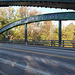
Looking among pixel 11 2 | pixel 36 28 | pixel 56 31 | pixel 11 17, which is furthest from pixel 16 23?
pixel 11 17

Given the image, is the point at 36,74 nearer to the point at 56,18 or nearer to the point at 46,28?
the point at 56,18

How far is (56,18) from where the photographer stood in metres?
21.4

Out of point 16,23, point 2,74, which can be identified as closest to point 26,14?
point 16,23

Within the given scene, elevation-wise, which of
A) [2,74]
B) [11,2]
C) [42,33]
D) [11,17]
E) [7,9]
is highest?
[7,9]

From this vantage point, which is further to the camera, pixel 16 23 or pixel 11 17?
pixel 11 17

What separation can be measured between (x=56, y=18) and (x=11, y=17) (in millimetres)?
44612

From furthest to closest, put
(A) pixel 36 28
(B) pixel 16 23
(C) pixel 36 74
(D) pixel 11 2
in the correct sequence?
(A) pixel 36 28, (B) pixel 16 23, (D) pixel 11 2, (C) pixel 36 74

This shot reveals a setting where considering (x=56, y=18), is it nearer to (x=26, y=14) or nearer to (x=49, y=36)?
(x=49, y=36)

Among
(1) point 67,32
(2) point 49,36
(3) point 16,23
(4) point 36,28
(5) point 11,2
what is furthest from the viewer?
(1) point 67,32

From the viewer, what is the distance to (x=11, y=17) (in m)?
62.6

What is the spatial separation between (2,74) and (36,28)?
40.0 meters

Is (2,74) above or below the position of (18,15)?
below

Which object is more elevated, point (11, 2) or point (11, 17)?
point (11, 17)

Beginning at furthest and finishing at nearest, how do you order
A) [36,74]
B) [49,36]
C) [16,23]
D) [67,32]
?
[67,32], [49,36], [16,23], [36,74]
